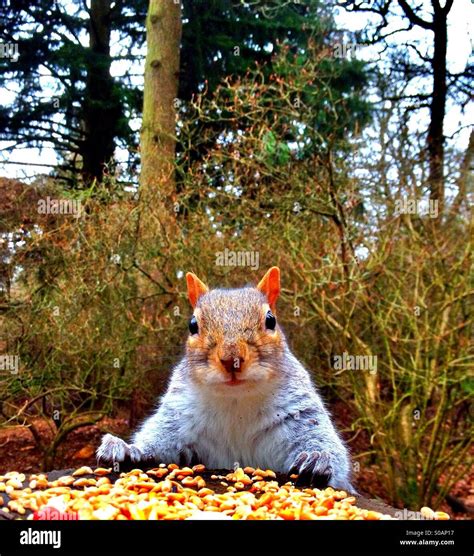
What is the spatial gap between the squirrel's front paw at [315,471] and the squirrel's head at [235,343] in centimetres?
15

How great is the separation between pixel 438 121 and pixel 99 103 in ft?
4.44

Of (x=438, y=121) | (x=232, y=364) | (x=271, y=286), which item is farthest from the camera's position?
(x=438, y=121)

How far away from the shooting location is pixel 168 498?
2.87ft

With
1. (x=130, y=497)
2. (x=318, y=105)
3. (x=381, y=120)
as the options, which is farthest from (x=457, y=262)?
(x=130, y=497)

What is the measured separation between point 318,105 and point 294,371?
5.85ft

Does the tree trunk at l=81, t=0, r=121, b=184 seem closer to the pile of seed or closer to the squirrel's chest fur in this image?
the squirrel's chest fur

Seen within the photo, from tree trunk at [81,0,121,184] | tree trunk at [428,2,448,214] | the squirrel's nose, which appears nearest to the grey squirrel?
the squirrel's nose

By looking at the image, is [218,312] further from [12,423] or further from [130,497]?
[12,423]

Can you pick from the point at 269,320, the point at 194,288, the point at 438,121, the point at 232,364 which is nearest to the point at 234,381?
the point at 232,364

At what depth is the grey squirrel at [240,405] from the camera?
1.03m

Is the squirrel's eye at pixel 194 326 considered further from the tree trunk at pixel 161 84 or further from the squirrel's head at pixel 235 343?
the tree trunk at pixel 161 84

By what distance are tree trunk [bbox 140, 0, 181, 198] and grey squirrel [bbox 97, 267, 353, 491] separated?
1481mm

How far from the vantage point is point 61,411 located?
2.49 m

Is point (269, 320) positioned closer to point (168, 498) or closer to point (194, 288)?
point (194, 288)
